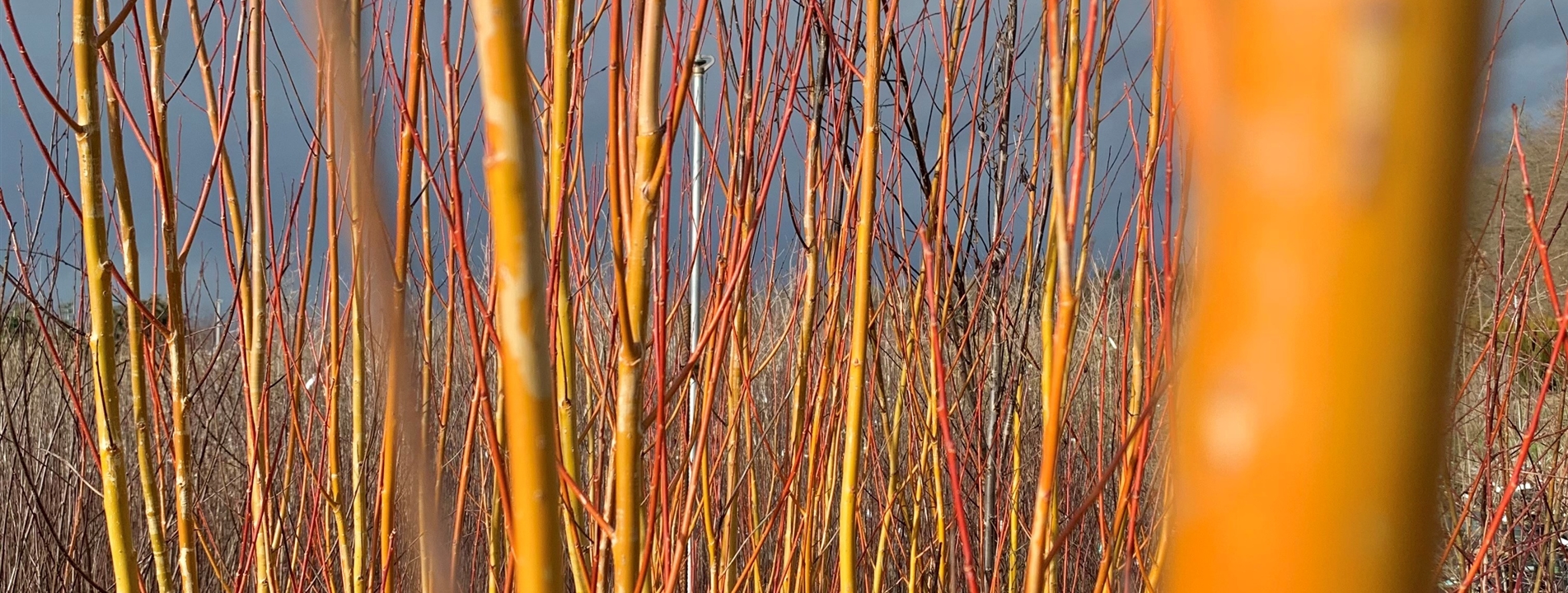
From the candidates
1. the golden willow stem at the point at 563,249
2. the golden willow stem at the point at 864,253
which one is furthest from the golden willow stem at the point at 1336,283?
the golden willow stem at the point at 864,253

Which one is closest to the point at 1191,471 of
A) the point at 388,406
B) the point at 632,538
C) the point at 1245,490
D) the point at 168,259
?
the point at 1245,490

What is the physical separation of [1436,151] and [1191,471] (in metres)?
0.05

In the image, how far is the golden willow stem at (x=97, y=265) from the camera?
26.2 inches

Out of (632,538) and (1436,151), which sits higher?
(1436,151)

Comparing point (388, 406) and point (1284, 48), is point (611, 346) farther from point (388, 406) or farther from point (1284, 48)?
point (1284, 48)

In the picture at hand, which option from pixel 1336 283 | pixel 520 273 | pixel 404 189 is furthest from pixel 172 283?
pixel 1336 283

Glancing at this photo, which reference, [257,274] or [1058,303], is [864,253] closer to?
[1058,303]

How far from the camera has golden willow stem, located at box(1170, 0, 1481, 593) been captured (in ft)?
0.44

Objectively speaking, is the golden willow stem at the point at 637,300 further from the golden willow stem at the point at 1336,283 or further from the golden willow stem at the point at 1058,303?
the golden willow stem at the point at 1336,283

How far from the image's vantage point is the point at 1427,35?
13 cm

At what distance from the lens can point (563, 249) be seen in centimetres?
53

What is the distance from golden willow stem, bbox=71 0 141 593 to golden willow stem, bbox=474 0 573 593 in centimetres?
51

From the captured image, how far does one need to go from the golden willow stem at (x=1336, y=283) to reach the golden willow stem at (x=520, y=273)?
22cm

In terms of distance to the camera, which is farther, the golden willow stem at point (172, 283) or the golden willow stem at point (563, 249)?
the golden willow stem at point (172, 283)
